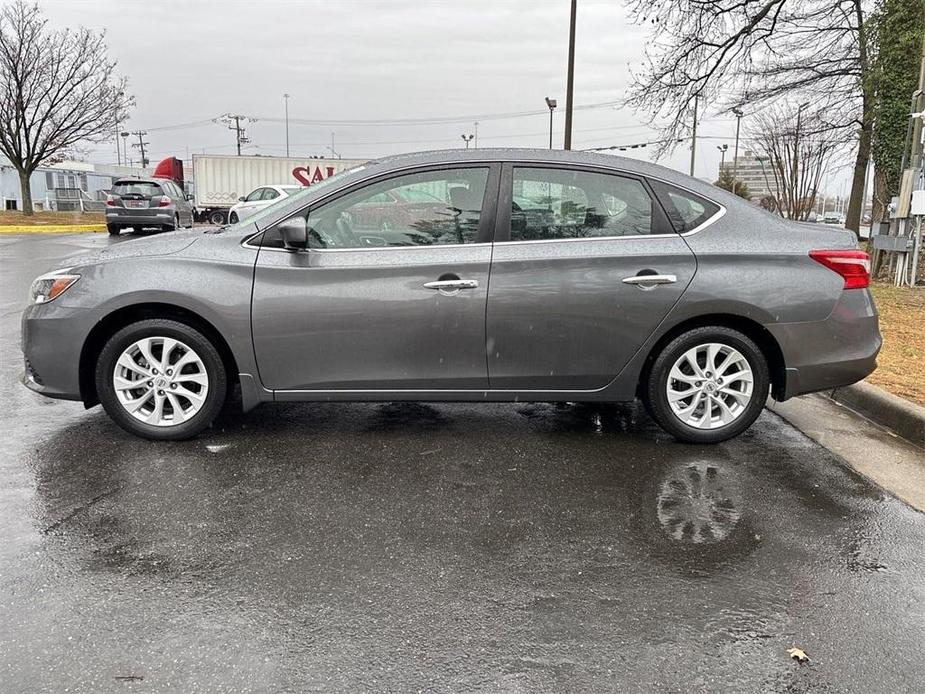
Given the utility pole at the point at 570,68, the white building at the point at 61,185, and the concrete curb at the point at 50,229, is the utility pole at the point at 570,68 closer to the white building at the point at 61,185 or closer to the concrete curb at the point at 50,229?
the concrete curb at the point at 50,229

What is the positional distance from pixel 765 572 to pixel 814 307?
6.45 ft

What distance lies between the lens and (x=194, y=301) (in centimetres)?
426

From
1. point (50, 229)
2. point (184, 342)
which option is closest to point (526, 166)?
point (184, 342)

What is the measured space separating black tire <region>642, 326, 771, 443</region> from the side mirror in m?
2.21

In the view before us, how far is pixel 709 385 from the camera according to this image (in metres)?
4.50

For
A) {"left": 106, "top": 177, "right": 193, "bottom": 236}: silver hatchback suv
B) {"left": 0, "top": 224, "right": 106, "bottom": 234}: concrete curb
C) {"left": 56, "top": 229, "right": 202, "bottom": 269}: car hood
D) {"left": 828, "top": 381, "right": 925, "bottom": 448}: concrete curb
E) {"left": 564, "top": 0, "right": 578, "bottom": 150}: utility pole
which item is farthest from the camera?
{"left": 0, "top": 224, "right": 106, "bottom": 234}: concrete curb

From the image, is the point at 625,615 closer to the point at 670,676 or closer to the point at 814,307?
the point at 670,676

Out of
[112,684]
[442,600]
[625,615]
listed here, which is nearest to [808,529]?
[625,615]

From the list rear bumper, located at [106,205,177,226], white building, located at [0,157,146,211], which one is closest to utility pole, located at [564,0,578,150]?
rear bumper, located at [106,205,177,226]

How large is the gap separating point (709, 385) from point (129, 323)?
348 cm

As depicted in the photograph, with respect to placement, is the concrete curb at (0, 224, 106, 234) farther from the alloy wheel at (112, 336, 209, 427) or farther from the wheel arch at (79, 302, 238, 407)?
the alloy wheel at (112, 336, 209, 427)

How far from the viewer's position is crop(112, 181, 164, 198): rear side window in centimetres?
2195

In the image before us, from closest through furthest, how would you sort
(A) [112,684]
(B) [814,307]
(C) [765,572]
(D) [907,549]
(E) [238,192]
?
1. (A) [112,684]
2. (C) [765,572]
3. (D) [907,549]
4. (B) [814,307]
5. (E) [238,192]

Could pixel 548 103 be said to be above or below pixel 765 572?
above
